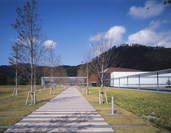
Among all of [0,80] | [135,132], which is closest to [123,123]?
[135,132]

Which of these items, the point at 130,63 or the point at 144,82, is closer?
the point at 144,82

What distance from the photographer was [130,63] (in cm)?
8544

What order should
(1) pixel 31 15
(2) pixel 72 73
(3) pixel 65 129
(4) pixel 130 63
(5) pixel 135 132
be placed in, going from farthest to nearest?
(2) pixel 72 73
(4) pixel 130 63
(1) pixel 31 15
(3) pixel 65 129
(5) pixel 135 132

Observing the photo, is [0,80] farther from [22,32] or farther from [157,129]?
[157,129]

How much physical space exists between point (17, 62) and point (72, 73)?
340 ft

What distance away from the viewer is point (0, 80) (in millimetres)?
72562

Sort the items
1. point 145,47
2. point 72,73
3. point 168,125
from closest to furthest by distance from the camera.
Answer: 1. point 168,125
2. point 145,47
3. point 72,73

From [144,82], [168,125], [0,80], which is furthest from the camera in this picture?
[0,80]

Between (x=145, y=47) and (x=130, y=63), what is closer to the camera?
(x=130, y=63)

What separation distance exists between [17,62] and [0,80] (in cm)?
7050

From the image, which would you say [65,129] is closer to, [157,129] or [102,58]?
[157,129]

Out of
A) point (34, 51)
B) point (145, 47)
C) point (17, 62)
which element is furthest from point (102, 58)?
point (145, 47)

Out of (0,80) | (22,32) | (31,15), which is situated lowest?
(0,80)

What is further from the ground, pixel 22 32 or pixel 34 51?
pixel 22 32
